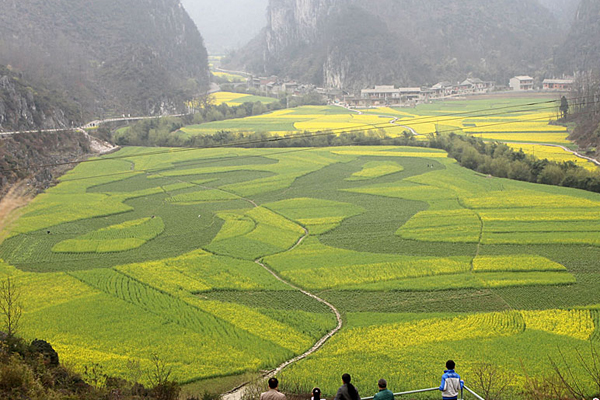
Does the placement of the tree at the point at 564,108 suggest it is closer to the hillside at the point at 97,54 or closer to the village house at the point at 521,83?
the village house at the point at 521,83

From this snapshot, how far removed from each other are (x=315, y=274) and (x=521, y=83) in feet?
322

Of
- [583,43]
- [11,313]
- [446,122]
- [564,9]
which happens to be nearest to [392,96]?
[446,122]

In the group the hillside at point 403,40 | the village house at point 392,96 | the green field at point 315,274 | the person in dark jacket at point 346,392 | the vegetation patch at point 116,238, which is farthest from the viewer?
the hillside at point 403,40

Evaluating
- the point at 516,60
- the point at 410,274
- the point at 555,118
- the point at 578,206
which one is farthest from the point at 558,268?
the point at 516,60

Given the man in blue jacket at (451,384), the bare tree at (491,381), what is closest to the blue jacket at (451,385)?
the man in blue jacket at (451,384)

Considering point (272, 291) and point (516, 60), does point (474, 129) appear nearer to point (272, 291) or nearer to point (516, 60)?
point (272, 291)

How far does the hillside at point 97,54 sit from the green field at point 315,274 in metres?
39.6

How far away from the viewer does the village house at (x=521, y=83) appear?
111812 millimetres

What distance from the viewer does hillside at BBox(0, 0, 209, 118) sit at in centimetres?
8138

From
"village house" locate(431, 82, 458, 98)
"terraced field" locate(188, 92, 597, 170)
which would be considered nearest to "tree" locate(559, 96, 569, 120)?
"terraced field" locate(188, 92, 597, 170)

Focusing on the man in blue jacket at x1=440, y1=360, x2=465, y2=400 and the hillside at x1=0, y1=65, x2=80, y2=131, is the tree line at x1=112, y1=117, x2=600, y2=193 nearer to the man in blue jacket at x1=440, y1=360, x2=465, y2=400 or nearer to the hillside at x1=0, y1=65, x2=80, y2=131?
the hillside at x1=0, y1=65, x2=80, y2=131

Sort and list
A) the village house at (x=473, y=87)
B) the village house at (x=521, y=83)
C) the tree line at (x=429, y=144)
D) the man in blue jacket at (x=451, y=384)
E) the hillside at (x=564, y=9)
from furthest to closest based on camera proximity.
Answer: the hillside at (x=564, y=9) < the village house at (x=473, y=87) < the village house at (x=521, y=83) < the tree line at (x=429, y=144) < the man in blue jacket at (x=451, y=384)

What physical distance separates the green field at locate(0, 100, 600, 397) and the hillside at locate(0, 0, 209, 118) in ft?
130

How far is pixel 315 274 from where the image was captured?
26766mm
